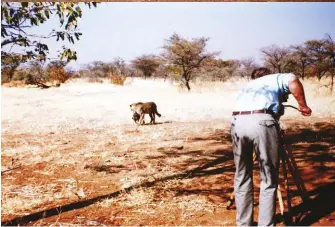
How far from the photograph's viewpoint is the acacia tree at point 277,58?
1497 centimetres

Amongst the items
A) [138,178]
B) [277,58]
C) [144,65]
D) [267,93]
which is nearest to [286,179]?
[267,93]

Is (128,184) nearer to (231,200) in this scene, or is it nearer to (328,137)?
(231,200)

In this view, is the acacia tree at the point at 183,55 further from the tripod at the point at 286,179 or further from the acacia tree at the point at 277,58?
the tripod at the point at 286,179

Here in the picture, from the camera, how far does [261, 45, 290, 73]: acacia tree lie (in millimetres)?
14969

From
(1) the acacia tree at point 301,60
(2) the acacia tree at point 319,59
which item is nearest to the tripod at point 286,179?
(2) the acacia tree at point 319,59

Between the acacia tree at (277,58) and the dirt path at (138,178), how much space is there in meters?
Answer: 7.15

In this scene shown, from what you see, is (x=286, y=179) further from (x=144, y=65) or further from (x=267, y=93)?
(x=144, y=65)

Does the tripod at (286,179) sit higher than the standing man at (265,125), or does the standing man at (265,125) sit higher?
the standing man at (265,125)

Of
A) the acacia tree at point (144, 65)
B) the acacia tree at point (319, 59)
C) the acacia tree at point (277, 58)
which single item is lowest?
the acacia tree at point (319, 59)

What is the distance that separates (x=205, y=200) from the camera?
3797 mm

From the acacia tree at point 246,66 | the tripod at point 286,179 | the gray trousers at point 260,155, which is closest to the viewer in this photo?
the gray trousers at point 260,155

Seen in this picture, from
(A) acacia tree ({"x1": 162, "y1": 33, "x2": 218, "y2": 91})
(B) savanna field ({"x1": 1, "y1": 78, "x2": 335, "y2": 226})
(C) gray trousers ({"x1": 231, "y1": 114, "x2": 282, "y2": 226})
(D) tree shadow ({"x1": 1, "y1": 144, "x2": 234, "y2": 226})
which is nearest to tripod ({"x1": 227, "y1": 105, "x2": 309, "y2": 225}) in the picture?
(B) savanna field ({"x1": 1, "y1": 78, "x2": 335, "y2": 226})

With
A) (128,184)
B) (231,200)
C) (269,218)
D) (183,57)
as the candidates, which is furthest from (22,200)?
(183,57)

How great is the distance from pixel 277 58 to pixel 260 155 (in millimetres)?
13664
